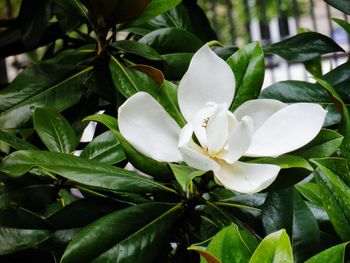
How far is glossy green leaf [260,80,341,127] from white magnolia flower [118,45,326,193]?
246 mm

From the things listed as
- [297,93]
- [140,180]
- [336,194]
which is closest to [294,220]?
[336,194]

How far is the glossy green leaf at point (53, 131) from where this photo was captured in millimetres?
753

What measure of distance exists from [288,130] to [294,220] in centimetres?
11

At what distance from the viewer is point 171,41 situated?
92 cm

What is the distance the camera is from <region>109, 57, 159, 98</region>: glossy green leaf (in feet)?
2.45

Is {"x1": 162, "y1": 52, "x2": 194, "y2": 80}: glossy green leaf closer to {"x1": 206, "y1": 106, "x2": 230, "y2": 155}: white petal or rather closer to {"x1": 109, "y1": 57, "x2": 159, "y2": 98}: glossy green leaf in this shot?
{"x1": 109, "y1": 57, "x2": 159, "y2": 98}: glossy green leaf

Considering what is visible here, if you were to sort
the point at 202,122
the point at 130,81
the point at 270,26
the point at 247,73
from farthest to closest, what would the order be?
the point at 270,26, the point at 130,81, the point at 247,73, the point at 202,122

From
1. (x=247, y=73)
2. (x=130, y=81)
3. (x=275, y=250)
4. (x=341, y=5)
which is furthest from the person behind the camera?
(x=341, y=5)

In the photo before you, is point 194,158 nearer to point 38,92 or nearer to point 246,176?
point 246,176

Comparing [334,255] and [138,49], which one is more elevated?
[138,49]

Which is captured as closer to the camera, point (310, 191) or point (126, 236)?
point (126, 236)

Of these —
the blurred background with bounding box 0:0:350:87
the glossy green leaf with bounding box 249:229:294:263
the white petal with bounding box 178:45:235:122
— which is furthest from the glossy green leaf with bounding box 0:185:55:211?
the blurred background with bounding box 0:0:350:87

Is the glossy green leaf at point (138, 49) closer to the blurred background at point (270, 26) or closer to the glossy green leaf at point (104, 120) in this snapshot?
the glossy green leaf at point (104, 120)

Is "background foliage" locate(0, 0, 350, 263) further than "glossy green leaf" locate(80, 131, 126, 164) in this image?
No
